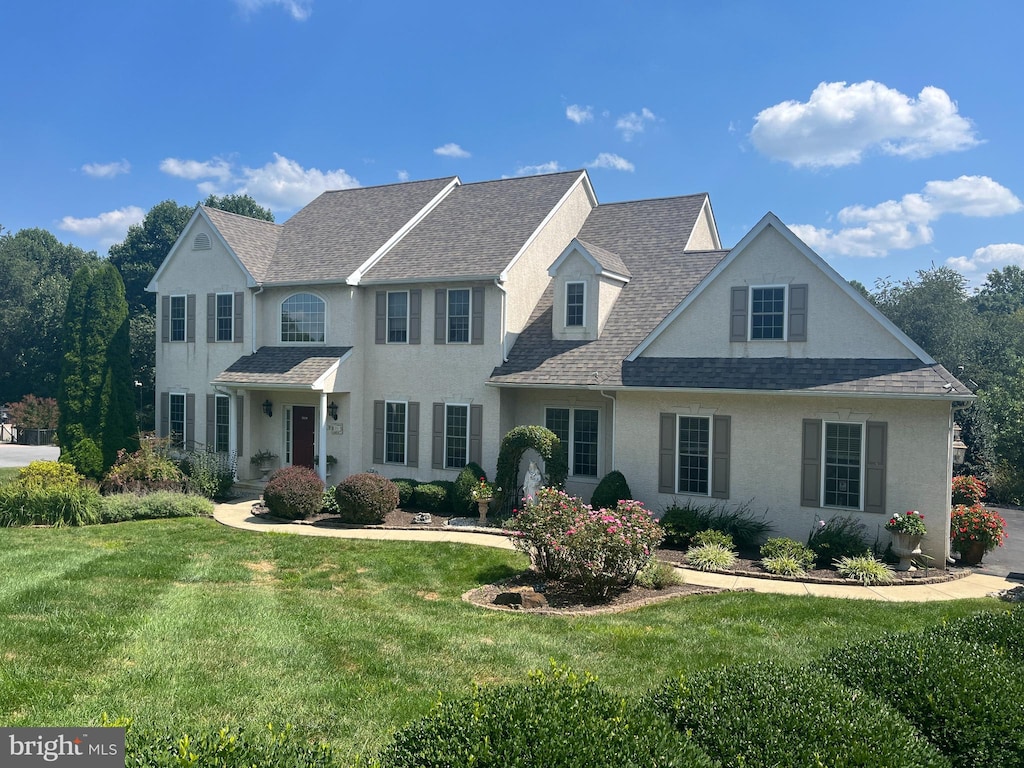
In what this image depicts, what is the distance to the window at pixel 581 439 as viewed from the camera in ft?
63.8

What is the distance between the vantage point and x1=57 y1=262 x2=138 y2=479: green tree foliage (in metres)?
24.4

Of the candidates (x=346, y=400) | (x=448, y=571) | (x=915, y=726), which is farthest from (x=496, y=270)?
(x=915, y=726)

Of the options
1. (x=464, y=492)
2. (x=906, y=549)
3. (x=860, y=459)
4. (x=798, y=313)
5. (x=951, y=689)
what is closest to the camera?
(x=951, y=689)

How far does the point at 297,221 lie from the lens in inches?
1059

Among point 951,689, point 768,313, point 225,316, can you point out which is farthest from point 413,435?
point 951,689

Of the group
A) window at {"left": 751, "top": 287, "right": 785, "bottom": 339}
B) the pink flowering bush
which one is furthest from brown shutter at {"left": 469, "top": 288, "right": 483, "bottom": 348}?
the pink flowering bush

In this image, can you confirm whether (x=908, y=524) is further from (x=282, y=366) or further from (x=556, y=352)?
(x=282, y=366)

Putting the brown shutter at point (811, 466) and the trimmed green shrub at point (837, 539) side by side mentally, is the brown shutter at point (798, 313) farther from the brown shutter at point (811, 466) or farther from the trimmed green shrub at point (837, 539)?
the trimmed green shrub at point (837, 539)

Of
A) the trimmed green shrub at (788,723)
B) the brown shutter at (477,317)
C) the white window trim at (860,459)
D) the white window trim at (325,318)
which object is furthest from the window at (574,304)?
the trimmed green shrub at (788,723)

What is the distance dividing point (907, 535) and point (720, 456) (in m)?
4.08

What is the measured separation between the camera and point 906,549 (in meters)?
14.5

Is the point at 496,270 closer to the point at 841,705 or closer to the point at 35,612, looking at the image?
the point at 35,612

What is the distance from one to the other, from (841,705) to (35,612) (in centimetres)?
999

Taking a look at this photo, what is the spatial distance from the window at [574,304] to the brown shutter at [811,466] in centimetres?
685
